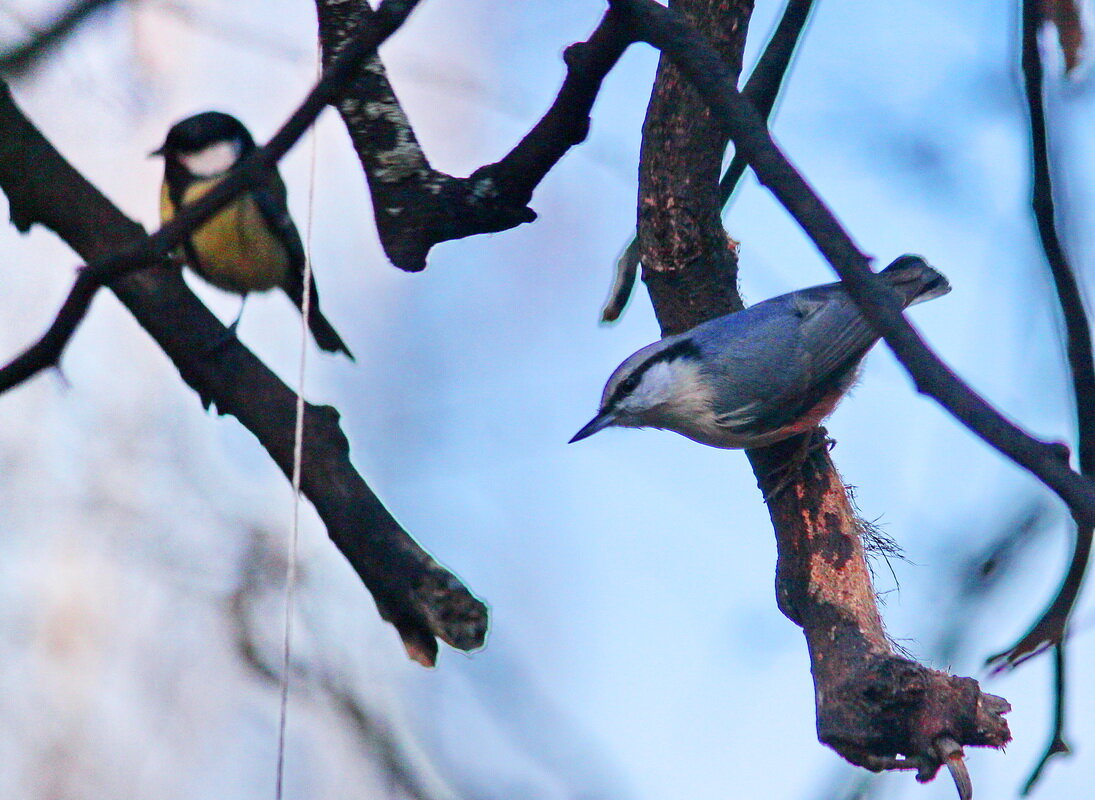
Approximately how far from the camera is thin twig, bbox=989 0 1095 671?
4.24 ft

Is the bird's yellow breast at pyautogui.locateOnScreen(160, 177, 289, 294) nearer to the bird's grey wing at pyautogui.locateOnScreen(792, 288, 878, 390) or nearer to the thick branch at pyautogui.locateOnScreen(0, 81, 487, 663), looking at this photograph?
the thick branch at pyautogui.locateOnScreen(0, 81, 487, 663)

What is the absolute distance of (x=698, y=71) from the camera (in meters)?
1.05

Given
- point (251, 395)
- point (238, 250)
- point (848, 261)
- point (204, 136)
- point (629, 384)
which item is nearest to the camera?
point (848, 261)

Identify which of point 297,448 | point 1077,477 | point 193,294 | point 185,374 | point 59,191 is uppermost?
point 59,191

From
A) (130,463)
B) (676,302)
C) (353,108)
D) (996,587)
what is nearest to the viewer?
(996,587)

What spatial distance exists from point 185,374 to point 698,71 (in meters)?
0.57

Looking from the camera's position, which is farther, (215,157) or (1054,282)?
(215,157)

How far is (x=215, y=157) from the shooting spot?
61.4 inches

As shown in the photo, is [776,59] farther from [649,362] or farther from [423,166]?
[423,166]

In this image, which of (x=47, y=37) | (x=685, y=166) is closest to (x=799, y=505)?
(x=685, y=166)

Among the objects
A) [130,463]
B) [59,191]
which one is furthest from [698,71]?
[130,463]

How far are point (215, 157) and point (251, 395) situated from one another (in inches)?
24.0

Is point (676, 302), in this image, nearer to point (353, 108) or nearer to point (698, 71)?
point (353, 108)

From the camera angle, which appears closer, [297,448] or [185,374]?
[297,448]
